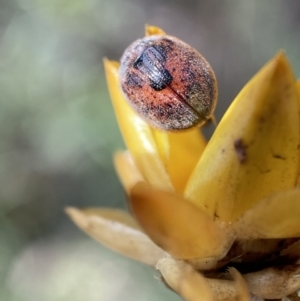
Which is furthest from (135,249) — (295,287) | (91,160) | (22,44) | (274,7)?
(274,7)

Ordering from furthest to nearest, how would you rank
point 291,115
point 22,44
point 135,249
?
point 22,44
point 135,249
point 291,115

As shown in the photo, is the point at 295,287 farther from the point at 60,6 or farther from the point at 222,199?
the point at 60,6

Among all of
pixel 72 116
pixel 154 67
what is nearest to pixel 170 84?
pixel 154 67

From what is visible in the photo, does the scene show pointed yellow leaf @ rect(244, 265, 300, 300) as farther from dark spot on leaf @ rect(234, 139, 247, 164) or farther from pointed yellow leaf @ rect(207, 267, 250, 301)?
dark spot on leaf @ rect(234, 139, 247, 164)

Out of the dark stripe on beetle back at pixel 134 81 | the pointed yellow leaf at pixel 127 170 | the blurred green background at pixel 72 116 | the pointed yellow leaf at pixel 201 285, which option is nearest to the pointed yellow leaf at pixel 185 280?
the pointed yellow leaf at pixel 201 285

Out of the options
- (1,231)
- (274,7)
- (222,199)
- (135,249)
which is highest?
(274,7)

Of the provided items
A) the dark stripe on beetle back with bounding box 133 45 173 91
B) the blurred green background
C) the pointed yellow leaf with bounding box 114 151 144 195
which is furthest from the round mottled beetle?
the blurred green background
